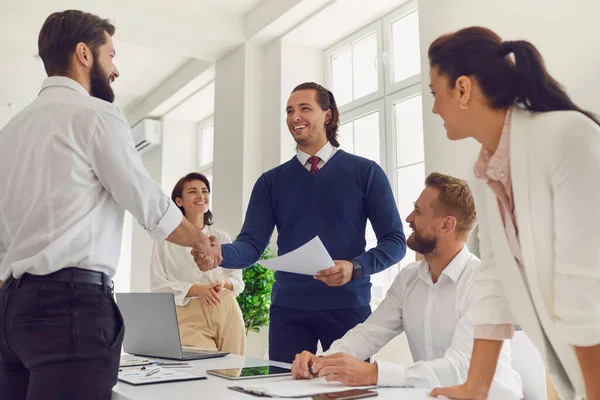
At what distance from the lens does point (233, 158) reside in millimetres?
5508

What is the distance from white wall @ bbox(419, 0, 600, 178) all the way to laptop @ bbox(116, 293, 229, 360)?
179 centimetres

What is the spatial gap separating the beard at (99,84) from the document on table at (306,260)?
2.14 ft

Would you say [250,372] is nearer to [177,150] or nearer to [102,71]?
[102,71]

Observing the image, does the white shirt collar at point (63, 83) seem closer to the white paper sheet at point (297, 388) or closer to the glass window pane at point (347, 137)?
the white paper sheet at point (297, 388)

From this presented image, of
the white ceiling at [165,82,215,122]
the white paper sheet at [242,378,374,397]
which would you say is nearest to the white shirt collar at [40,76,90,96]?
the white paper sheet at [242,378,374,397]

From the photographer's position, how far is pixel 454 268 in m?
1.82

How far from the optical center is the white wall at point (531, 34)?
2.77m

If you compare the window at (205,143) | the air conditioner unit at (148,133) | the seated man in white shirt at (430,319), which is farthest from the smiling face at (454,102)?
the air conditioner unit at (148,133)

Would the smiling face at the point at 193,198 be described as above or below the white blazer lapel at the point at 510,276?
above

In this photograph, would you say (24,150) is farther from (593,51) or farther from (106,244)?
(593,51)

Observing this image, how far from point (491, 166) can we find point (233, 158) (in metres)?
4.52

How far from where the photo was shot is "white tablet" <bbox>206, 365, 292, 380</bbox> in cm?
151

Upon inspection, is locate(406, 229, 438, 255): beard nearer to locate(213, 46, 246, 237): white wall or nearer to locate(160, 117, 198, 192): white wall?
locate(213, 46, 246, 237): white wall

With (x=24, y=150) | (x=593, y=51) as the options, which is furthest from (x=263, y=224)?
(x=593, y=51)
